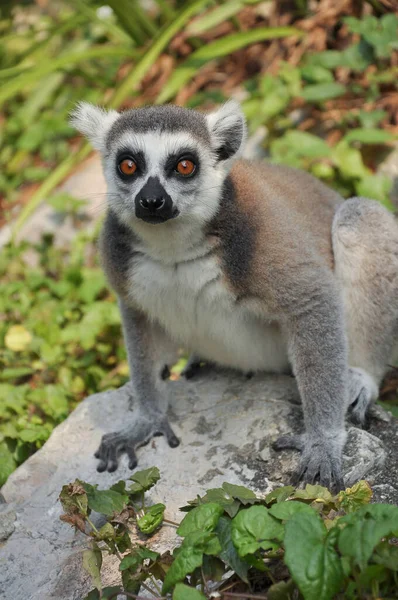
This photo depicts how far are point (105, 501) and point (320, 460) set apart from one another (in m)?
1.21

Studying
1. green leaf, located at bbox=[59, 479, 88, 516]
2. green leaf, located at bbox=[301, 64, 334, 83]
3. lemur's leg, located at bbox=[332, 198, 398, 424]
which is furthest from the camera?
green leaf, located at bbox=[301, 64, 334, 83]

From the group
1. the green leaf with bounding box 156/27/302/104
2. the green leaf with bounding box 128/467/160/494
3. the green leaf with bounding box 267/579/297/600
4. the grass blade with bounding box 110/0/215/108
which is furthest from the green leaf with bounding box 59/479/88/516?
the green leaf with bounding box 156/27/302/104

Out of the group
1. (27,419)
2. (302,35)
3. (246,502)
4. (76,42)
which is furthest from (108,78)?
(246,502)

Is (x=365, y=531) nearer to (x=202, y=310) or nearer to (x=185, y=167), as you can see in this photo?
(x=202, y=310)

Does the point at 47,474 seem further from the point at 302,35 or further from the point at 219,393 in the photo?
the point at 302,35

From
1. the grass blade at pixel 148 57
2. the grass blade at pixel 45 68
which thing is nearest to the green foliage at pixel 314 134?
the grass blade at pixel 148 57

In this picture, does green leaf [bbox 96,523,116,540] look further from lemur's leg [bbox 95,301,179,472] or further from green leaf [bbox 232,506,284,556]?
lemur's leg [bbox 95,301,179,472]

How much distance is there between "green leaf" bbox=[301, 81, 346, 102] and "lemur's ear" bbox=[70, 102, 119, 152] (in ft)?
11.4

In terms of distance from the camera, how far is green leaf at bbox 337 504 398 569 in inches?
98.4

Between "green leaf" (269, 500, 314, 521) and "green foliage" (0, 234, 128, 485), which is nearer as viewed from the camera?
"green leaf" (269, 500, 314, 521)

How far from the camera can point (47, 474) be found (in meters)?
4.47

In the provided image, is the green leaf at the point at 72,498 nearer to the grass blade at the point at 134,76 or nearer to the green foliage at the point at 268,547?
the green foliage at the point at 268,547

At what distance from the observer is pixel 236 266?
13.0 feet

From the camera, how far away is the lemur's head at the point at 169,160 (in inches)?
151
